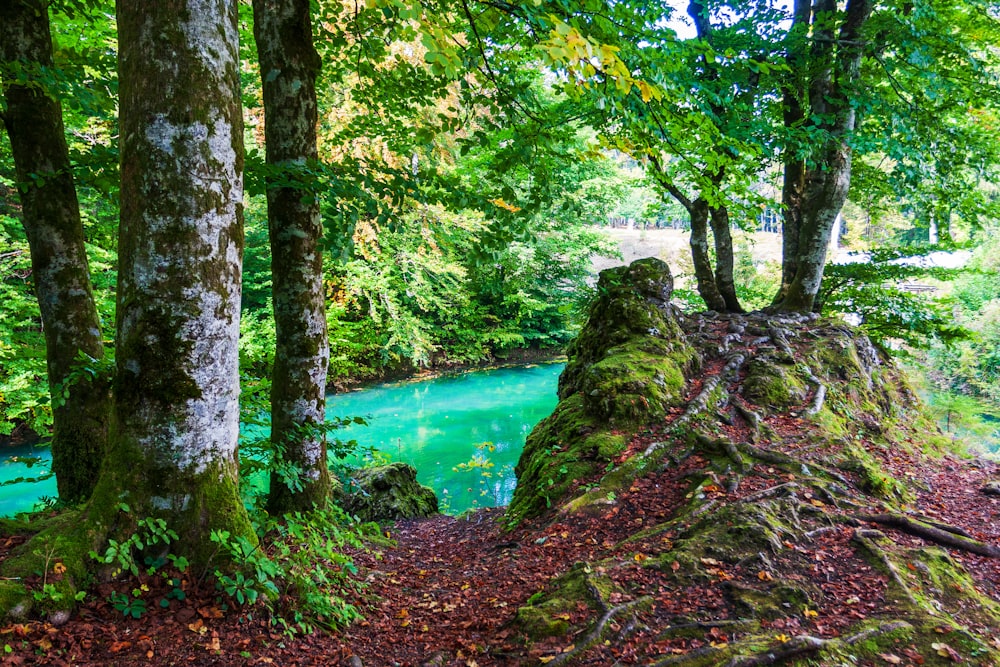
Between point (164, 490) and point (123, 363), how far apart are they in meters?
0.66

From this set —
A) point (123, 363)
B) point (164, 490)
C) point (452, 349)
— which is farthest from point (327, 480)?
point (452, 349)

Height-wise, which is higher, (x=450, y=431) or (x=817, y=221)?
(x=817, y=221)

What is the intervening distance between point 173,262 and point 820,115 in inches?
324

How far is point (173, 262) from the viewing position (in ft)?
8.16

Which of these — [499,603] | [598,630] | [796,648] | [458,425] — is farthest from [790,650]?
[458,425]

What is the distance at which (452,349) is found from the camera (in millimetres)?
22938

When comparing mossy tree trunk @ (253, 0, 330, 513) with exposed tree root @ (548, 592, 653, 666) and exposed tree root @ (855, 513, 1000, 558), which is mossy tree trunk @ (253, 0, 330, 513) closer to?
exposed tree root @ (548, 592, 653, 666)

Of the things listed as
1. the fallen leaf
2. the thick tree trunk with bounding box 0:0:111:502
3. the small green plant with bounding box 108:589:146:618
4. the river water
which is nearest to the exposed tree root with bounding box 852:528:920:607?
the fallen leaf

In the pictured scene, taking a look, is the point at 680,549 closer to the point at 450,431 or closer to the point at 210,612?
the point at 210,612

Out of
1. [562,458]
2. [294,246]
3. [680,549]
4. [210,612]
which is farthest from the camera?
[562,458]

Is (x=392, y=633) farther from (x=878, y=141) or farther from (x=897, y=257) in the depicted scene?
(x=897, y=257)

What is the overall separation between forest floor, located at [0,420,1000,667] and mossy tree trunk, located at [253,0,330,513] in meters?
1.27

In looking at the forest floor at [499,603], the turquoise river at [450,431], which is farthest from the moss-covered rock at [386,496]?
the forest floor at [499,603]

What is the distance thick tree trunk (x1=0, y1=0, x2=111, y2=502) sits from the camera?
3.81 meters
